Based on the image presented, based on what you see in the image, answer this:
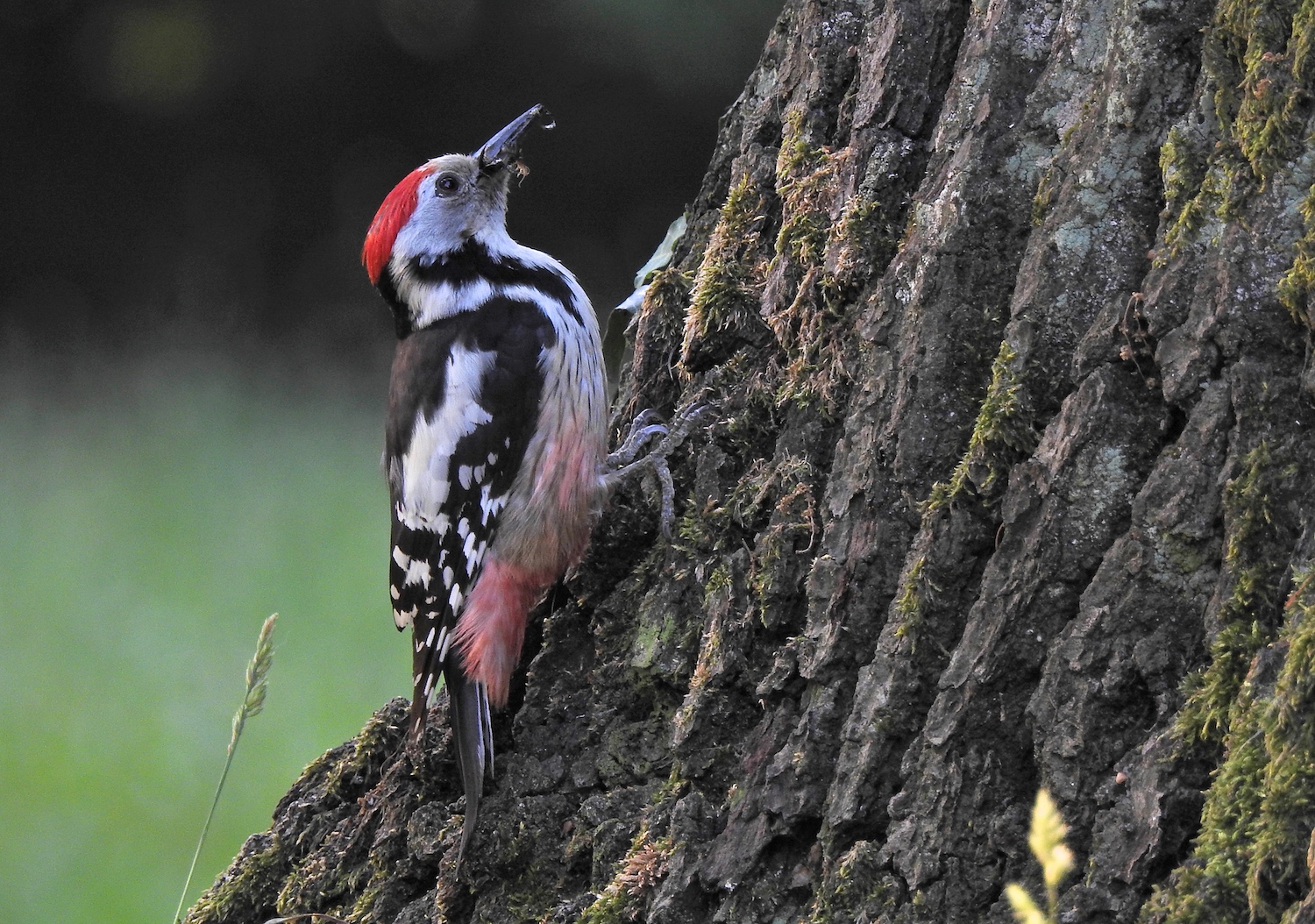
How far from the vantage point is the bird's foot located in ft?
7.77

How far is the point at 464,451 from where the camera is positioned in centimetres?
309

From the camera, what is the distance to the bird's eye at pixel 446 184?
3457 millimetres

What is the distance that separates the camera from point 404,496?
10.4 ft

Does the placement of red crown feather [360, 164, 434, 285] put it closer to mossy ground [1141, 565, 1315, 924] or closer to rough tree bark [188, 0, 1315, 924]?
rough tree bark [188, 0, 1315, 924]

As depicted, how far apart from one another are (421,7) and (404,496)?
5.73m

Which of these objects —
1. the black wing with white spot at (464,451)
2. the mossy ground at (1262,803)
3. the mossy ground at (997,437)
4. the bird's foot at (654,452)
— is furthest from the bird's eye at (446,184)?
the mossy ground at (1262,803)

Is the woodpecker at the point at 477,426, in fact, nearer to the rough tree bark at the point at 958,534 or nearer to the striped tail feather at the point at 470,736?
the striped tail feather at the point at 470,736

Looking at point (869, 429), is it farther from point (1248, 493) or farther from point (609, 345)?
point (609, 345)

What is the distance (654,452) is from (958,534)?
82cm

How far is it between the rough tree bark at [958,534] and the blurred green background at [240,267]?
9.31 ft

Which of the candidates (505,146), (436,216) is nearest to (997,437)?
(436,216)

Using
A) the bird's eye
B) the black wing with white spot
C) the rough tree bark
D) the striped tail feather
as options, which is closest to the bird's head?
the bird's eye

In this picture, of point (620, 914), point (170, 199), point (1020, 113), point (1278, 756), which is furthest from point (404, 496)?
point (170, 199)

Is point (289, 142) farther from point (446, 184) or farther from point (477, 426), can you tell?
point (477, 426)
